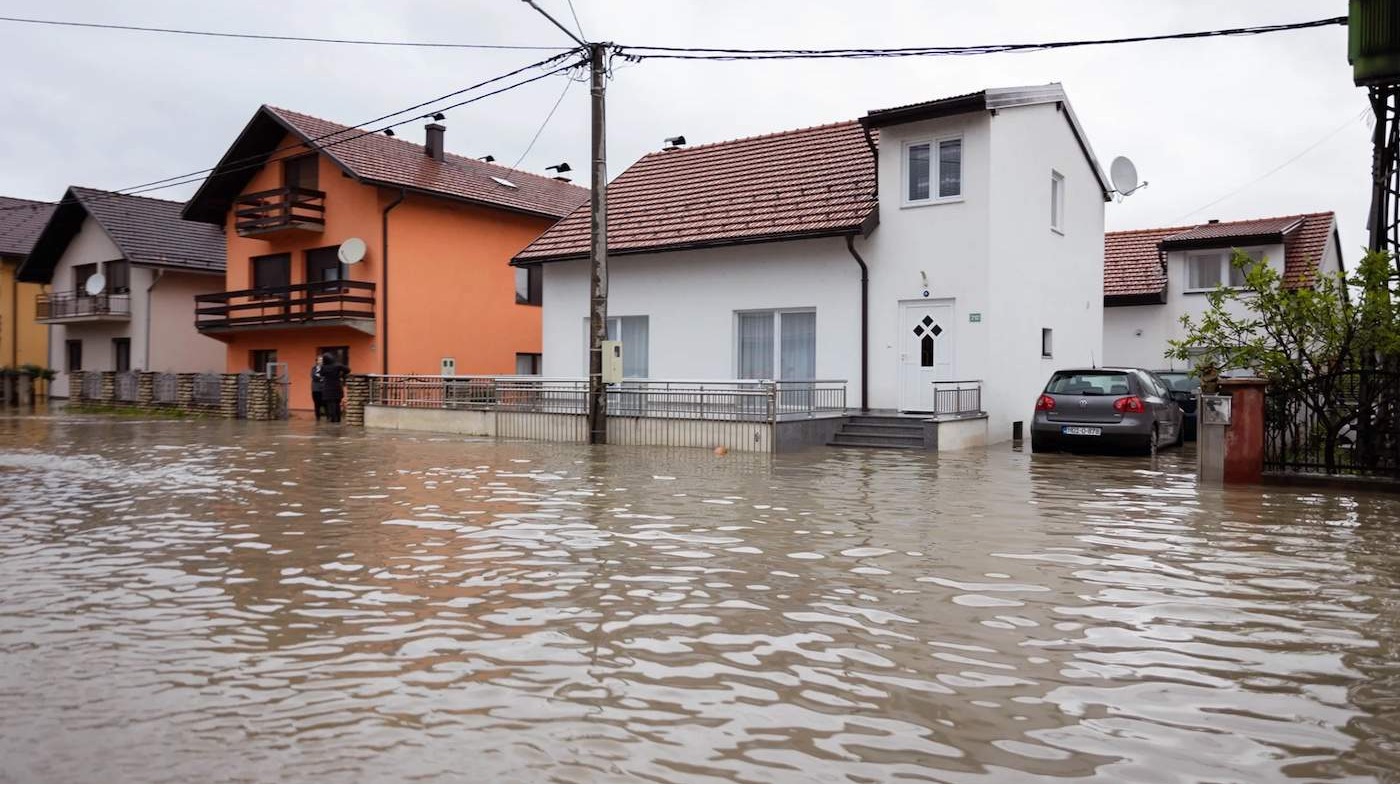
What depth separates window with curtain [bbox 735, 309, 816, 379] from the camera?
2116 centimetres

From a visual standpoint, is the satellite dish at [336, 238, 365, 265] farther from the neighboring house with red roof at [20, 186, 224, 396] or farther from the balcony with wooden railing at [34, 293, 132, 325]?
the balcony with wooden railing at [34, 293, 132, 325]

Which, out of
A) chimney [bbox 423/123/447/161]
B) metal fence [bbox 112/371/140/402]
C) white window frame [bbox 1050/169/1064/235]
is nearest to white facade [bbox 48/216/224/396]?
metal fence [bbox 112/371/140/402]

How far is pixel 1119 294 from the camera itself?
30.2 meters


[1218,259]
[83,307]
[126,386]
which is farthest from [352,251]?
[1218,259]

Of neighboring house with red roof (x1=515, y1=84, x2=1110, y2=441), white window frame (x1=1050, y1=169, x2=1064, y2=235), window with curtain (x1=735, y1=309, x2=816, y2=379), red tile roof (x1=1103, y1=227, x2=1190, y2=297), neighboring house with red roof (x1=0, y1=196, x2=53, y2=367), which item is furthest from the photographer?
neighboring house with red roof (x1=0, y1=196, x2=53, y2=367)

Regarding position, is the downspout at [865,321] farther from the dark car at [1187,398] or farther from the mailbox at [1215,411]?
the mailbox at [1215,411]

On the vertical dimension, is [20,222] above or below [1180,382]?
above

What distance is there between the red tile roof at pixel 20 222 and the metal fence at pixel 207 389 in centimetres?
1796

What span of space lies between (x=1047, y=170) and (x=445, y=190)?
16.7 metres

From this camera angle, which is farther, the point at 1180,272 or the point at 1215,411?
the point at 1180,272

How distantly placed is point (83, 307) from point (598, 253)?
29.5 metres

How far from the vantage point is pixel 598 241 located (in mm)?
18734

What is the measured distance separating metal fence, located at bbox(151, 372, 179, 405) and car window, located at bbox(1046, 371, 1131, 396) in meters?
26.1

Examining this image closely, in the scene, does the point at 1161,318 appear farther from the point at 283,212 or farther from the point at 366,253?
the point at 283,212
